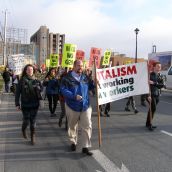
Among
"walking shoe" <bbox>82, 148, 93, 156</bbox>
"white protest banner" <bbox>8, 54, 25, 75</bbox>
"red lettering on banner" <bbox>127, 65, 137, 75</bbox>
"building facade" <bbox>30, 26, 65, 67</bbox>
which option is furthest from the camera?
"building facade" <bbox>30, 26, 65, 67</bbox>

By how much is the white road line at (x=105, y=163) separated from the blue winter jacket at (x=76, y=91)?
885mm

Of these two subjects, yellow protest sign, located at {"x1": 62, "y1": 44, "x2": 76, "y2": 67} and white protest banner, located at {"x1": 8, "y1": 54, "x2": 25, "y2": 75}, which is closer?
yellow protest sign, located at {"x1": 62, "y1": 44, "x2": 76, "y2": 67}

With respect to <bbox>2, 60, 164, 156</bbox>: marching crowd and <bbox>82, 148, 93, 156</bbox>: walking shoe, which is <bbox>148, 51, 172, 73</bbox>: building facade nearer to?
<bbox>2, 60, 164, 156</bbox>: marching crowd

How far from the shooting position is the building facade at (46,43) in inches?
4739

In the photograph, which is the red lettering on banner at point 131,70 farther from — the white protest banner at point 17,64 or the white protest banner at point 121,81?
the white protest banner at point 17,64

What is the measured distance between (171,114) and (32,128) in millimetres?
6555

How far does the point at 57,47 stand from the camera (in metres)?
132

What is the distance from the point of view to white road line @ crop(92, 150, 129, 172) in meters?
6.10

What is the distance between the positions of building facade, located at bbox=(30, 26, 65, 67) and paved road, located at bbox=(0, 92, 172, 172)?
108 m

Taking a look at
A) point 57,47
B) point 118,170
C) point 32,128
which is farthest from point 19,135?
point 57,47

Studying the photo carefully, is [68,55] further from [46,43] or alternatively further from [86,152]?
[46,43]

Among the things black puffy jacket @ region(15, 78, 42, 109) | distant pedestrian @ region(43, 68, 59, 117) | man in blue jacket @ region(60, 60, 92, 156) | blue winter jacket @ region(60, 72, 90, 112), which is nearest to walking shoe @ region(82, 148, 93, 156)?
man in blue jacket @ region(60, 60, 92, 156)

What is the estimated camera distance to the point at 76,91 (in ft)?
23.1

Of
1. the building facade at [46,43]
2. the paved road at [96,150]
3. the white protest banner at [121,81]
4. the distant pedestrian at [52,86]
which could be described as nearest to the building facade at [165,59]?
the distant pedestrian at [52,86]
